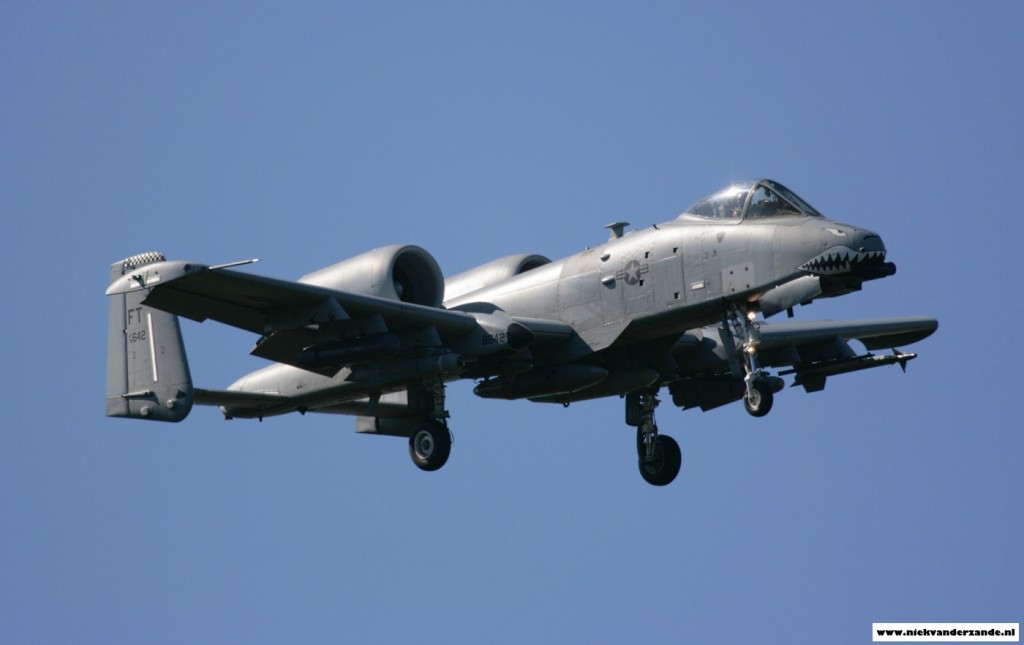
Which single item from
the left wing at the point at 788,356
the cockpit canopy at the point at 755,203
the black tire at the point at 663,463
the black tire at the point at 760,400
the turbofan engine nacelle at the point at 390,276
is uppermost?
the cockpit canopy at the point at 755,203

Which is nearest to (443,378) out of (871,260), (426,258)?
(426,258)

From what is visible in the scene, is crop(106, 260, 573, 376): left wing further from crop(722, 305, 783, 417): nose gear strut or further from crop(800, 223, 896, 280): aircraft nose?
crop(800, 223, 896, 280): aircraft nose

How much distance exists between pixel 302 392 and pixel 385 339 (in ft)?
13.2

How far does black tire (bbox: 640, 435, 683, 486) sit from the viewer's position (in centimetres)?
2930

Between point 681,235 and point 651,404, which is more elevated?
point 681,235

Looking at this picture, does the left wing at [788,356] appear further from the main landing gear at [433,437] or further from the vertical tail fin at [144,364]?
the vertical tail fin at [144,364]

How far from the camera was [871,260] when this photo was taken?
2486cm

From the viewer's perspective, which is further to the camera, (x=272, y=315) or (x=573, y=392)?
(x=573, y=392)

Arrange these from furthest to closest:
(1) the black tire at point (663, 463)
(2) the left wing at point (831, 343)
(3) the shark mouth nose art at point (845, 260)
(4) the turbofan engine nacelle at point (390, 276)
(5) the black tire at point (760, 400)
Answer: (1) the black tire at point (663, 463), (2) the left wing at point (831, 343), (4) the turbofan engine nacelle at point (390, 276), (5) the black tire at point (760, 400), (3) the shark mouth nose art at point (845, 260)

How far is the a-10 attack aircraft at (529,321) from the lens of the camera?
25.4 meters

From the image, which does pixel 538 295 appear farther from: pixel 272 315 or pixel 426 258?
pixel 272 315

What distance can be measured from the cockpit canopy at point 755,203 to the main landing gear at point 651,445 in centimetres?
430

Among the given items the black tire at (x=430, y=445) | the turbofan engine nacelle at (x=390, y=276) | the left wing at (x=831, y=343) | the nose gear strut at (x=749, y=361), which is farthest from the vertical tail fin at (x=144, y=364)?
the left wing at (x=831, y=343)

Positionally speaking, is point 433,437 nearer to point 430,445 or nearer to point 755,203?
point 430,445
